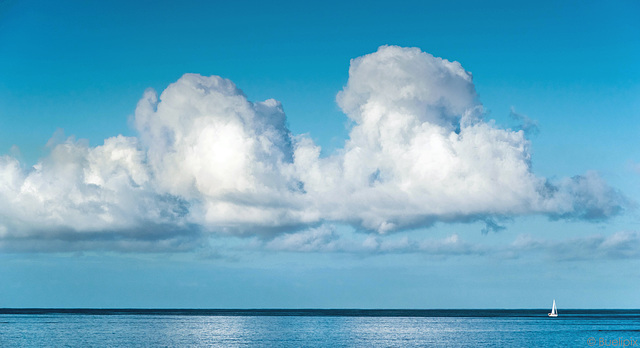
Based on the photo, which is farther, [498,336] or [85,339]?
[498,336]

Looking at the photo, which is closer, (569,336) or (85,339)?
(85,339)

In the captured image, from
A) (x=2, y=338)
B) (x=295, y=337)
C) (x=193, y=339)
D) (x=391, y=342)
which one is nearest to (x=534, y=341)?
(x=391, y=342)

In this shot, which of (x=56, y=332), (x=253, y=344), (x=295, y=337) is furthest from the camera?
(x=56, y=332)

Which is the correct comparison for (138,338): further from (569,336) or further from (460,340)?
(569,336)

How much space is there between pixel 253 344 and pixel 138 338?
1112 inches

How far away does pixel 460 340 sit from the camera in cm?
15088

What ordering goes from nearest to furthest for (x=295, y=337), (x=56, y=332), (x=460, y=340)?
(x=460, y=340), (x=295, y=337), (x=56, y=332)

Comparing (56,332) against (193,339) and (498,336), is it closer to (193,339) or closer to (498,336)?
(193,339)

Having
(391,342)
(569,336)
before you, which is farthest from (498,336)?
(391,342)

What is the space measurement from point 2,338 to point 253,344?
5580 centimetres

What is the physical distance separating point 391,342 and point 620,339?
50901 mm

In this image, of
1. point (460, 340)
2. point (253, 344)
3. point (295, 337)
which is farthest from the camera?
point (295, 337)

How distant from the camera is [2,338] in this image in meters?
155

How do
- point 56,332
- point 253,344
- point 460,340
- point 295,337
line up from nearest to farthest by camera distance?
point 253,344
point 460,340
point 295,337
point 56,332
